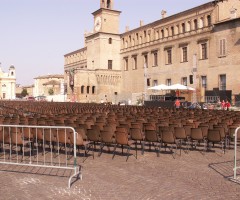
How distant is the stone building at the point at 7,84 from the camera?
12131 cm

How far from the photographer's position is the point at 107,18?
64.1 metres

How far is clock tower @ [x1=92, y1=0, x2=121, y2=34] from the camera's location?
208ft

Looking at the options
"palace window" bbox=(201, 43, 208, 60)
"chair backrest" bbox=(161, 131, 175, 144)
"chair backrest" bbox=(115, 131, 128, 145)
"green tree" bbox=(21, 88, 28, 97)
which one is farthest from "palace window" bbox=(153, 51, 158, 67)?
"green tree" bbox=(21, 88, 28, 97)

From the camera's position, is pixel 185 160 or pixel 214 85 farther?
pixel 214 85

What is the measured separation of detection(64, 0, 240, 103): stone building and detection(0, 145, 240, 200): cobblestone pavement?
33905 millimetres

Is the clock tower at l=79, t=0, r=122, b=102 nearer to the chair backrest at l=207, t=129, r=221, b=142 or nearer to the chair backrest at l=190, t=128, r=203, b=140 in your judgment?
the chair backrest at l=190, t=128, r=203, b=140

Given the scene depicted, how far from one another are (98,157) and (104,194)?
12.0 ft

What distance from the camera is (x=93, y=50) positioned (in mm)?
66188

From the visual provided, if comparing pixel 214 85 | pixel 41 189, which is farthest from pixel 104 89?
pixel 41 189

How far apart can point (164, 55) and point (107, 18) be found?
18.3 m

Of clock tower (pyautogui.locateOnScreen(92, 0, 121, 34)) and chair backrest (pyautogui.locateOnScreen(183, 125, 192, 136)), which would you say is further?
clock tower (pyautogui.locateOnScreen(92, 0, 121, 34))

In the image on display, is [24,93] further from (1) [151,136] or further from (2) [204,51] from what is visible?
(1) [151,136]

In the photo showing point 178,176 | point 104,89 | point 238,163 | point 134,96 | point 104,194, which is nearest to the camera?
point 104,194

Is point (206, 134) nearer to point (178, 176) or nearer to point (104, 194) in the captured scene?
point (178, 176)
